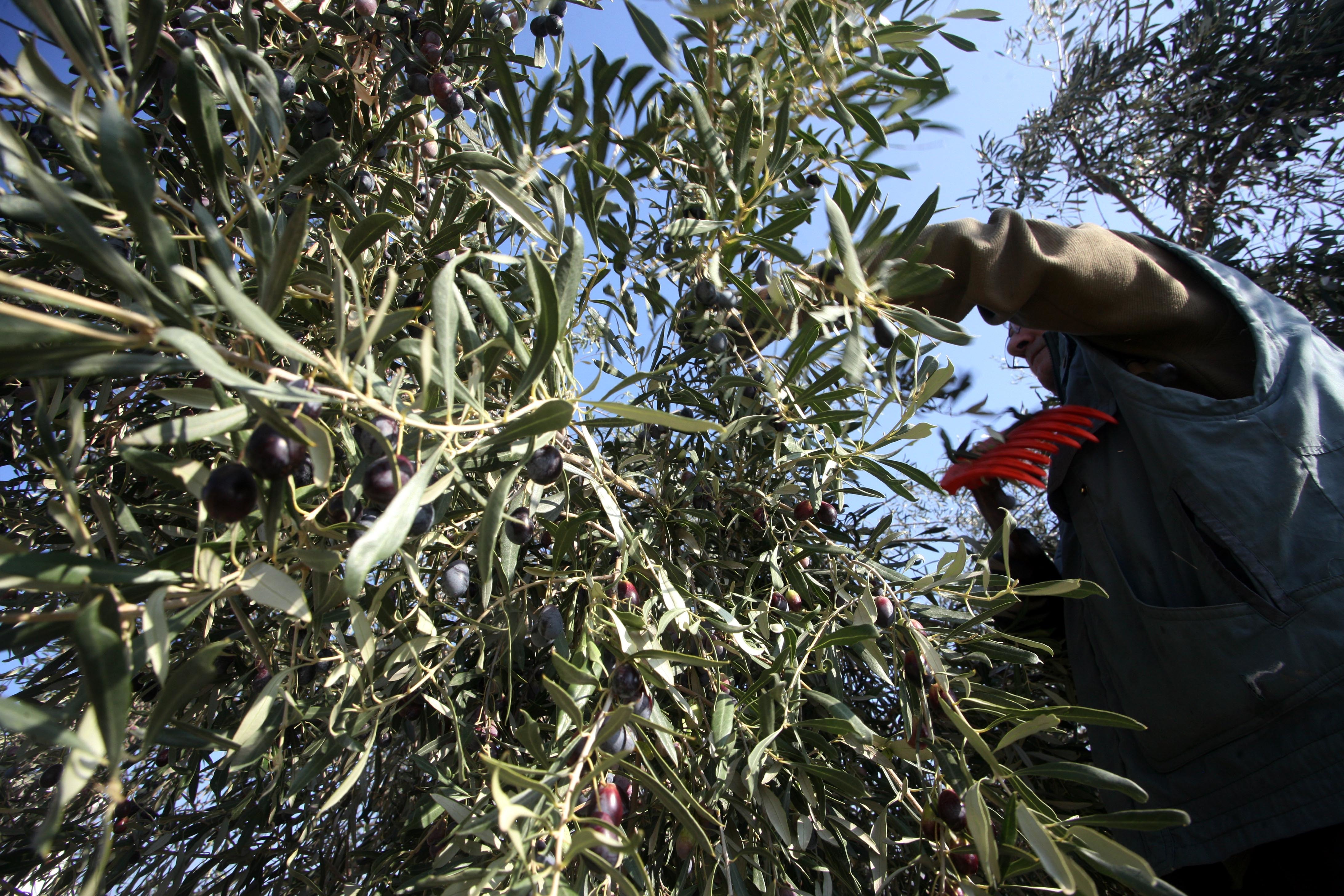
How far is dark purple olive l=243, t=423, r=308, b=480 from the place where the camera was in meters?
0.57

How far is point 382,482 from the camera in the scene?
650 millimetres

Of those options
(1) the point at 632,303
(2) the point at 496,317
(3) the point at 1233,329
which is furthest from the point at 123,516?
(3) the point at 1233,329

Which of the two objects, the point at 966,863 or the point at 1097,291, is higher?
the point at 1097,291

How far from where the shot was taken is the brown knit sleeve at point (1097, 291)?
4.62 ft

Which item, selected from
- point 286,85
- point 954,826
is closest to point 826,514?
point 954,826

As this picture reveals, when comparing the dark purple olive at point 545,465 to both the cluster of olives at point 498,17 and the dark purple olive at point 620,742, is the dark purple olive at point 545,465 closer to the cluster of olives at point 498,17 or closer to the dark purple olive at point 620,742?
the dark purple olive at point 620,742

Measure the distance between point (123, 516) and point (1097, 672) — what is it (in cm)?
175

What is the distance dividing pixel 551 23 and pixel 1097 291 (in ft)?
4.20

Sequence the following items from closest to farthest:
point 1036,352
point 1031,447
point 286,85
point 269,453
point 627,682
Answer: point 269,453
point 627,682
point 286,85
point 1031,447
point 1036,352

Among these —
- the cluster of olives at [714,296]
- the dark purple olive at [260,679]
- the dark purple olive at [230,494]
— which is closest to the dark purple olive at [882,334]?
the cluster of olives at [714,296]

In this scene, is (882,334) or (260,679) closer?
(260,679)

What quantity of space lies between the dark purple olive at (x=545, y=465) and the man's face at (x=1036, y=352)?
170 cm

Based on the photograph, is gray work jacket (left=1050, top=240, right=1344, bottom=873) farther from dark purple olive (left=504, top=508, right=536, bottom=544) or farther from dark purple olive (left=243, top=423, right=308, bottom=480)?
dark purple olive (left=243, top=423, right=308, bottom=480)

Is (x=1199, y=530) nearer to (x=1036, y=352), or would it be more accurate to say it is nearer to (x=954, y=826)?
(x=954, y=826)
